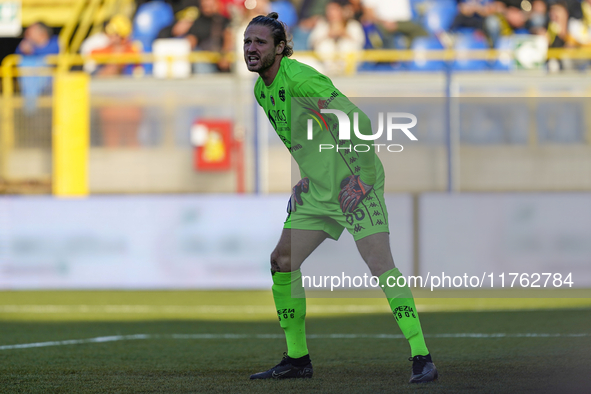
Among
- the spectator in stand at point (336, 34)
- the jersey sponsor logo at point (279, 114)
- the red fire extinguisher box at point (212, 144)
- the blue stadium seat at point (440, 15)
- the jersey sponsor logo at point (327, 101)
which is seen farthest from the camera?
the blue stadium seat at point (440, 15)

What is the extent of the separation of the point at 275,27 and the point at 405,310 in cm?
154

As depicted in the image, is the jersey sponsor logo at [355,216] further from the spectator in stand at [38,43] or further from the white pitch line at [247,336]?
the spectator in stand at [38,43]

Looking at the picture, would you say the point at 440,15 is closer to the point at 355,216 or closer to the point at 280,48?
the point at 280,48

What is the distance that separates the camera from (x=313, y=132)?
460 cm

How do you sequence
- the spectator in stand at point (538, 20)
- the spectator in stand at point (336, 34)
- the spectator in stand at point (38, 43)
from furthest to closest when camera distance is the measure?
the spectator in stand at point (38, 43), the spectator in stand at point (538, 20), the spectator in stand at point (336, 34)

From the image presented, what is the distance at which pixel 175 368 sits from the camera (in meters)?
5.27

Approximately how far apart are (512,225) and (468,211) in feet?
1.60

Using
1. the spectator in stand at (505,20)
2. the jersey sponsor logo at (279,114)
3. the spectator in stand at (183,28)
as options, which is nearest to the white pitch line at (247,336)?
the jersey sponsor logo at (279,114)

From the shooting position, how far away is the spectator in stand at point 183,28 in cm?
1338

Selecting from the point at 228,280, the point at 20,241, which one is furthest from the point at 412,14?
the point at 20,241

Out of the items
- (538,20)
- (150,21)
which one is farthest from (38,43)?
(538,20)

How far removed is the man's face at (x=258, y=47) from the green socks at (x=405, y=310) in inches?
47.6

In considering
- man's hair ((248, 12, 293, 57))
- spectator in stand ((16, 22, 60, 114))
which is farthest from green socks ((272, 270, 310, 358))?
spectator in stand ((16, 22, 60, 114))

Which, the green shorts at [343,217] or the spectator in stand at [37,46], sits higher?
the spectator in stand at [37,46]
